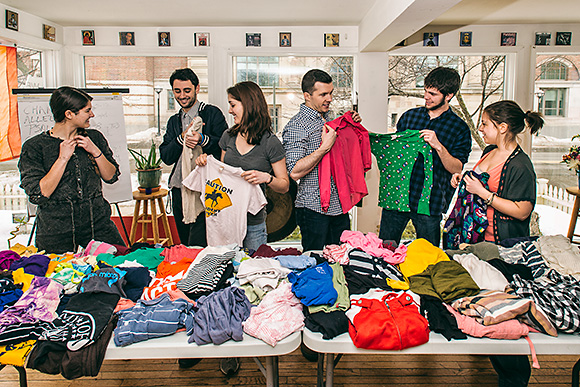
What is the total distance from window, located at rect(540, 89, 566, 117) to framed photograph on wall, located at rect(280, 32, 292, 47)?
2.75 m

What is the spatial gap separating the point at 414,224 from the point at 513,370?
1.20 metres

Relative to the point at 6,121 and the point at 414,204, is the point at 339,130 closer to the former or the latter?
the point at 414,204

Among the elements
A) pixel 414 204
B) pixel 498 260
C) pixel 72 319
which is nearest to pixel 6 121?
pixel 72 319

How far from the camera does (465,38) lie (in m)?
4.25

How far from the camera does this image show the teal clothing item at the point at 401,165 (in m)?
2.74

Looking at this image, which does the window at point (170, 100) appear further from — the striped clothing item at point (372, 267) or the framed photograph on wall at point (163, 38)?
the striped clothing item at point (372, 267)

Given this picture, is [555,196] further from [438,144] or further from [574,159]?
[438,144]

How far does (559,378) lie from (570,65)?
11.3ft

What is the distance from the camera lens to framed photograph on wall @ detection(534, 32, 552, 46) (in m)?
4.26

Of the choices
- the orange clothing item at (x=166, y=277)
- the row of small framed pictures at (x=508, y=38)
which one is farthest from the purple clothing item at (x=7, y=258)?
the row of small framed pictures at (x=508, y=38)

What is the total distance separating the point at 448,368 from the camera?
2498 mm

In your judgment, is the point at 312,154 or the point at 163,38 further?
the point at 163,38

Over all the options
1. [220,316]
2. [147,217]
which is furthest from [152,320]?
[147,217]

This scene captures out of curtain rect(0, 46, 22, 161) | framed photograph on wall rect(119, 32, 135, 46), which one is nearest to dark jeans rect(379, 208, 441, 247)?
framed photograph on wall rect(119, 32, 135, 46)
